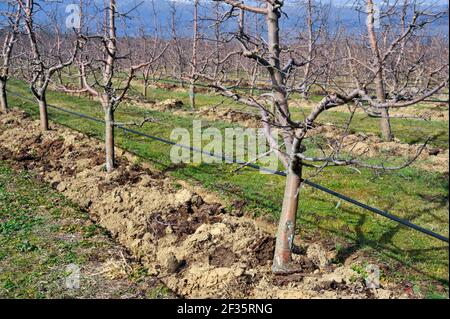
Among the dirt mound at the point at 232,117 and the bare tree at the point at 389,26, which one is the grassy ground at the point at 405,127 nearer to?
the dirt mound at the point at 232,117

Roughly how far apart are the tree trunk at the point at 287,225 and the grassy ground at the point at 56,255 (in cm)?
125

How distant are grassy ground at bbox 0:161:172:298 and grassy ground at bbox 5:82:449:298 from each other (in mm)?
2172

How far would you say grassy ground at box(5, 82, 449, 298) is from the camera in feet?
15.6

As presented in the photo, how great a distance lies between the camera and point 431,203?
6.65 m

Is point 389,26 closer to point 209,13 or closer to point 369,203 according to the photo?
point 369,203

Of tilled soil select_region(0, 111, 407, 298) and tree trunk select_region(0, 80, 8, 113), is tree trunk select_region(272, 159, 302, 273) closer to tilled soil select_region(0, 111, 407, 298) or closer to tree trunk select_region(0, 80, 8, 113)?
tilled soil select_region(0, 111, 407, 298)

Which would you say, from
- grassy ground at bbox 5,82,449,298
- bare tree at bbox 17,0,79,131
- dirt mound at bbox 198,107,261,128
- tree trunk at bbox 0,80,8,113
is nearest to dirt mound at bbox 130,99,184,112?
dirt mound at bbox 198,107,261,128

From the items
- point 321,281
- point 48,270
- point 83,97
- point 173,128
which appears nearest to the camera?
point 321,281

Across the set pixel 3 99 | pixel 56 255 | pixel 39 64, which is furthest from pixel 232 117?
pixel 56 255

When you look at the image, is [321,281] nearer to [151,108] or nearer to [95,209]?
[95,209]

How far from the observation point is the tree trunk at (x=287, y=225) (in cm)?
422

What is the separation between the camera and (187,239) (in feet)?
16.6
